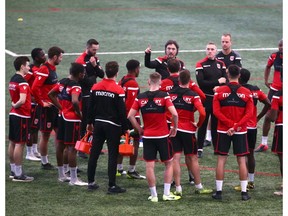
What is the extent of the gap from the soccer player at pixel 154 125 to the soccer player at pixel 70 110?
4.08 feet

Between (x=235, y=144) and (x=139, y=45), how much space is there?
1209 centimetres

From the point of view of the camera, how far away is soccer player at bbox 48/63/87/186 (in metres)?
11.5

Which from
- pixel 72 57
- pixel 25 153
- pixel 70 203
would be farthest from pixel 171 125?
pixel 72 57

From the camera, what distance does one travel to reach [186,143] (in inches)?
437

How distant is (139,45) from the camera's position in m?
22.6

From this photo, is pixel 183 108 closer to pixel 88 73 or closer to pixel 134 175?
pixel 134 175

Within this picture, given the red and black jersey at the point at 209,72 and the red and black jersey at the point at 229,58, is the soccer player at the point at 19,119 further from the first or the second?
the red and black jersey at the point at 229,58

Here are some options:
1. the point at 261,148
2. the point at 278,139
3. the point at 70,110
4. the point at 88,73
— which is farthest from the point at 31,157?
the point at 278,139

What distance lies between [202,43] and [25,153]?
10163mm

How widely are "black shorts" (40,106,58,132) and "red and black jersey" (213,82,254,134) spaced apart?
326cm

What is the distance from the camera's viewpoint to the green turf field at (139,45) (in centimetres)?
1063

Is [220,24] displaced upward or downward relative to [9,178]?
upward

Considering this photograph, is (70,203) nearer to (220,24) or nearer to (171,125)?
(171,125)

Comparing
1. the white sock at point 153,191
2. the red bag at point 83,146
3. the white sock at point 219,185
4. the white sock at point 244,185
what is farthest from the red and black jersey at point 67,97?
the white sock at point 244,185
